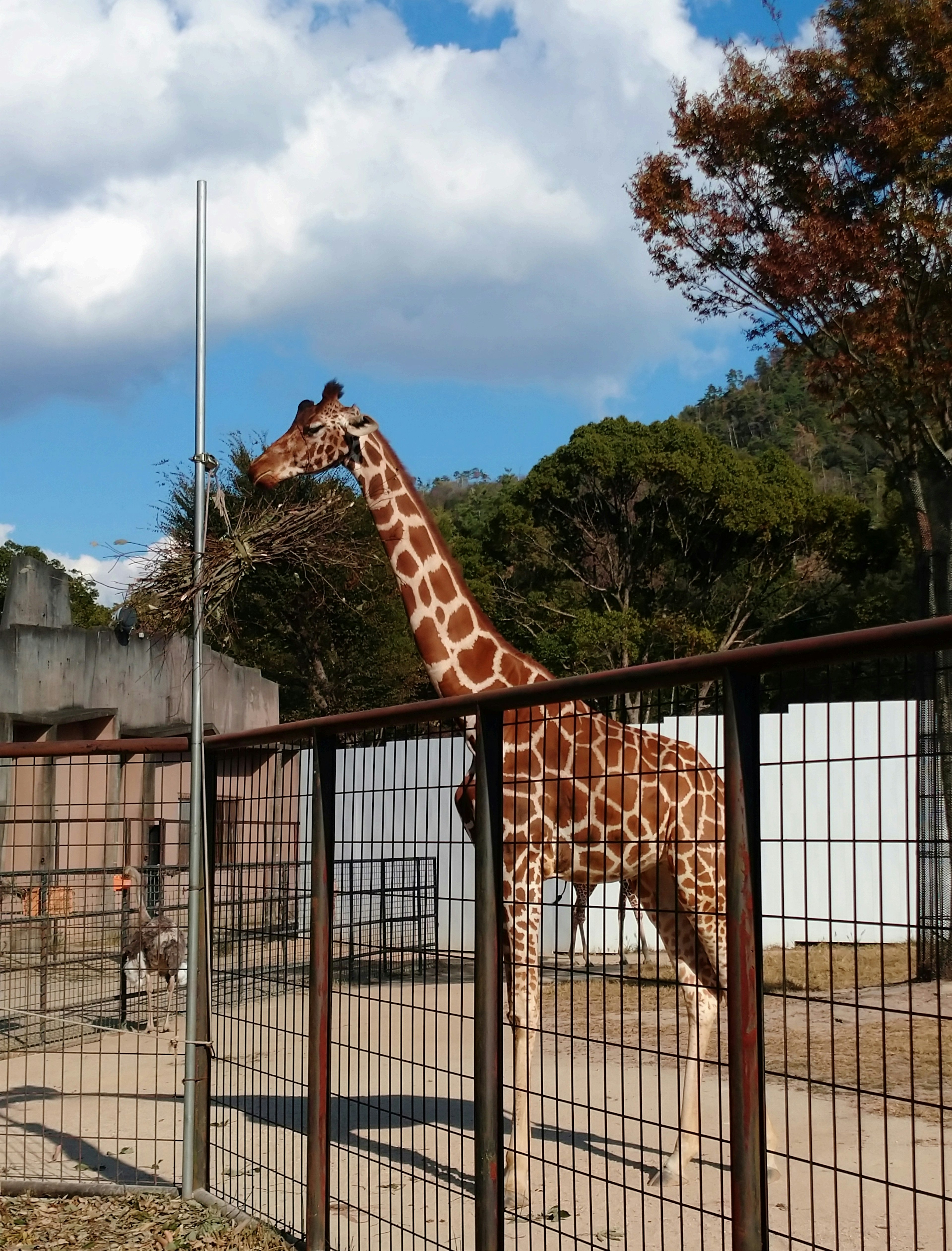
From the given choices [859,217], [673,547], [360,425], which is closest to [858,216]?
[859,217]

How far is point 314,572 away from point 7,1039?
4.33m

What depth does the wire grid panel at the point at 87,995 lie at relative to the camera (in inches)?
257

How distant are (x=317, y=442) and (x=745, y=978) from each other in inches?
223

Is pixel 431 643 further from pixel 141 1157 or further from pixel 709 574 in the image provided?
pixel 709 574

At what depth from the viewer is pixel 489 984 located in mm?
3932

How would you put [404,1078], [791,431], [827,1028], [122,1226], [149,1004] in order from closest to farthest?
[122,1226] < [149,1004] < [827,1028] < [404,1078] < [791,431]

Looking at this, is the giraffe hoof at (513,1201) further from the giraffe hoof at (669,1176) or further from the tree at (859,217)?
the tree at (859,217)

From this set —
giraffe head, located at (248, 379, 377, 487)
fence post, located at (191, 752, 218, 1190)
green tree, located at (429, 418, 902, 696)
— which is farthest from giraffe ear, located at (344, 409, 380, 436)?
green tree, located at (429, 418, 902, 696)

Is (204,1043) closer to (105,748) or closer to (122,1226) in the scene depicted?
(122,1226)

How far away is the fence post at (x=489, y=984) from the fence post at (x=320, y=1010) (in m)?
0.90

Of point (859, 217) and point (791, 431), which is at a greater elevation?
point (791, 431)

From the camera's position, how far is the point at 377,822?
1048cm

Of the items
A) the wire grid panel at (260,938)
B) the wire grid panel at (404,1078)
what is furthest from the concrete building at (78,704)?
the wire grid panel at (260,938)

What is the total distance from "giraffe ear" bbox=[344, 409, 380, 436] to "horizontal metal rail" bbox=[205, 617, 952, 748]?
10.8ft
